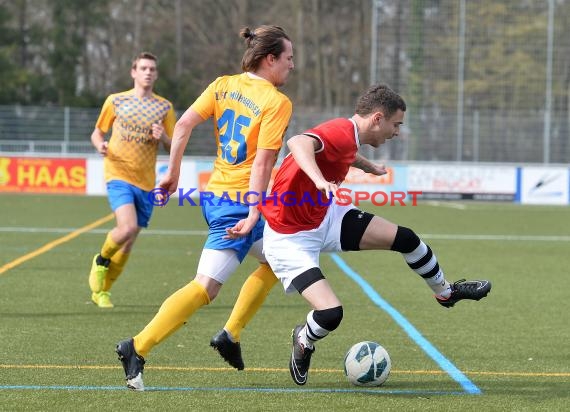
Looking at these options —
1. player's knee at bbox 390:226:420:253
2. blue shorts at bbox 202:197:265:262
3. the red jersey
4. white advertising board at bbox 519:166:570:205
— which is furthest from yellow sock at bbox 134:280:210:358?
white advertising board at bbox 519:166:570:205

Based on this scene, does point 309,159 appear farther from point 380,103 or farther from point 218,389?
point 218,389

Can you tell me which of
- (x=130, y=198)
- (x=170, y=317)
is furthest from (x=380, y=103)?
(x=130, y=198)

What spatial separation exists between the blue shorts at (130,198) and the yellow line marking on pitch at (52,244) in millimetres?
2751

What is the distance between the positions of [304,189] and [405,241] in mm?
796

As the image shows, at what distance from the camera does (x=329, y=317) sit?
5930mm

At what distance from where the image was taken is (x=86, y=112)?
34344mm

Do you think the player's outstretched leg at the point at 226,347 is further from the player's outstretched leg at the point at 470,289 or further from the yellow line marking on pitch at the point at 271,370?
the player's outstretched leg at the point at 470,289

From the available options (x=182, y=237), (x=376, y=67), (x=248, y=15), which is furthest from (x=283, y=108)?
(x=248, y=15)

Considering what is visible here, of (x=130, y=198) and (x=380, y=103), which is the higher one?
(x=380, y=103)

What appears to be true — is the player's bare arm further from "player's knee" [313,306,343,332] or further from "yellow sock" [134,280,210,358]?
"yellow sock" [134,280,210,358]

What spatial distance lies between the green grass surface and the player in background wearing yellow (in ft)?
1.33

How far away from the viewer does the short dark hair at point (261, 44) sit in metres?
6.18

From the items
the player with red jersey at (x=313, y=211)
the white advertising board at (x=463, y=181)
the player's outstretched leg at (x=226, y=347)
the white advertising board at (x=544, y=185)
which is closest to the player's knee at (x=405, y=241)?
the player with red jersey at (x=313, y=211)

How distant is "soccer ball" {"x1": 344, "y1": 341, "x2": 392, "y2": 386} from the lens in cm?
625
